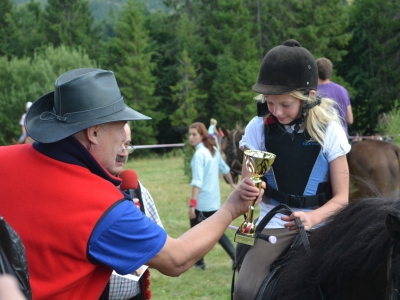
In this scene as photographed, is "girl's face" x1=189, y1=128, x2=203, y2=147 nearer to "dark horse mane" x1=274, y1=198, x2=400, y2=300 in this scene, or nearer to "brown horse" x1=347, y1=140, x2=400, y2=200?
"brown horse" x1=347, y1=140, x2=400, y2=200

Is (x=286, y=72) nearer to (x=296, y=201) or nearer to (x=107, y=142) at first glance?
(x=296, y=201)

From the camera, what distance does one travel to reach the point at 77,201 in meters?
2.18

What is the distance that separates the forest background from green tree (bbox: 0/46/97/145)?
0.21 ft

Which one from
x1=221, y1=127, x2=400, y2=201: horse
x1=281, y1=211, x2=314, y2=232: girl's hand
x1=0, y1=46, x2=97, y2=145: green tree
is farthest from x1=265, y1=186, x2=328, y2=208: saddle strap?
x1=0, y1=46, x2=97, y2=145: green tree

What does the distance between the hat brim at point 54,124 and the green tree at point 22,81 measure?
112 ft

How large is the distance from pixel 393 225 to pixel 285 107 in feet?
4.22

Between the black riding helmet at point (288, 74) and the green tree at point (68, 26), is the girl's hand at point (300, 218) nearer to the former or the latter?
the black riding helmet at point (288, 74)

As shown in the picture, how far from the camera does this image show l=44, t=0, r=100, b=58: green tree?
5085 centimetres

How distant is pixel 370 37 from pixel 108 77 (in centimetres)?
4181

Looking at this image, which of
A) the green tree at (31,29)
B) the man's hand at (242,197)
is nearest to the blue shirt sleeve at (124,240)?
the man's hand at (242,197)

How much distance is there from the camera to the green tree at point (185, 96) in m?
43.5

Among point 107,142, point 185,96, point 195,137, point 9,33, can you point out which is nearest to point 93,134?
point 107,142

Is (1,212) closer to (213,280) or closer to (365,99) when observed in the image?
(213,280)

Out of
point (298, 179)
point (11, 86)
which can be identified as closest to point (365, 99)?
point (11, 86)
